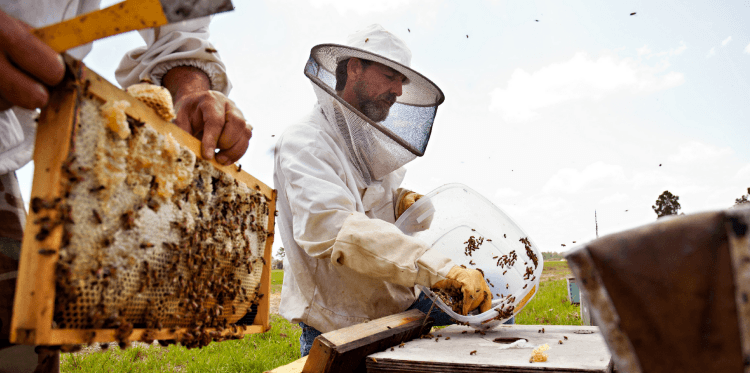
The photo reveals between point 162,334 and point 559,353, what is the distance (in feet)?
4.60

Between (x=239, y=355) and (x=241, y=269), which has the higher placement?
(x=241, y=269)

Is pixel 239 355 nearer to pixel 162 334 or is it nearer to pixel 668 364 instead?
pixel 162 334

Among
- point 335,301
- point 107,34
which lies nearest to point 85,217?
point 107,34

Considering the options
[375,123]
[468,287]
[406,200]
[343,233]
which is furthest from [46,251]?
[406,200]

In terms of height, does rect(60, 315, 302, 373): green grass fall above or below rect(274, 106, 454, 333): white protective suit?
below

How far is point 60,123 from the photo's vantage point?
976 millimetres

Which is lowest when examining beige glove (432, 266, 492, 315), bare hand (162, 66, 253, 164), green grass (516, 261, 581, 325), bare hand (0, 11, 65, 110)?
green grass (516, 261, 581, 325)

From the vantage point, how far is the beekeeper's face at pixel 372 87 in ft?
11.5

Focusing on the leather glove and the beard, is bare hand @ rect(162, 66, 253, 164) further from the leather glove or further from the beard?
the leather glove

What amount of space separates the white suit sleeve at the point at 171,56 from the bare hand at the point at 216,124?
0.40 m

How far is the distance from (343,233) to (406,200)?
1.29m

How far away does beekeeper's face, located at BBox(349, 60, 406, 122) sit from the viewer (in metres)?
3.49

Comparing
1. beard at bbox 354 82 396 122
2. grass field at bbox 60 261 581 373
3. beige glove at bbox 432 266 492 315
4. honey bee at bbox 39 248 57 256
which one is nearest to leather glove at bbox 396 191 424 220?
beard at bbox 354 82 396 122

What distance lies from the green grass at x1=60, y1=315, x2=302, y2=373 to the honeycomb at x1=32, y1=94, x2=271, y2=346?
3.26m
